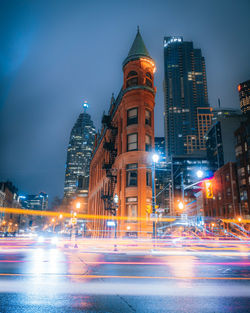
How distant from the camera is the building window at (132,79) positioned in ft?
117

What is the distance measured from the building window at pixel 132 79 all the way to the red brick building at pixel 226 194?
54.6 meters

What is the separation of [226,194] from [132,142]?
57.9 metres

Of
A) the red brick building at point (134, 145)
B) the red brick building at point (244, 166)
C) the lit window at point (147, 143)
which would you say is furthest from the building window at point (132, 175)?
the red brick building at point (244, 166)

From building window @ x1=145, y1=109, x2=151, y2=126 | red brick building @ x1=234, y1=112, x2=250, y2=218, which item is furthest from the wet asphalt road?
red brick building @ x1=234, y1=112, x2=250, y2=218

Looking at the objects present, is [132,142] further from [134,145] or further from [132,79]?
[132,79]

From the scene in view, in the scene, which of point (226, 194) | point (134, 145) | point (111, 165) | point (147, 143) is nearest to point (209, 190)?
point (147, 143)

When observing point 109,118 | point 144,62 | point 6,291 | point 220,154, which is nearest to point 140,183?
point 109,118

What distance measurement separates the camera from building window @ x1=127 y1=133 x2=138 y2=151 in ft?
111

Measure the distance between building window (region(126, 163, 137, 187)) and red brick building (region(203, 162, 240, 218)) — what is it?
53.0m

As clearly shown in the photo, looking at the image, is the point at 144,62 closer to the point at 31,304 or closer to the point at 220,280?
the point at 220,280

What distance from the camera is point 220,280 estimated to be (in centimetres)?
886

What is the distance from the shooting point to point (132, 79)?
3619 centimetres

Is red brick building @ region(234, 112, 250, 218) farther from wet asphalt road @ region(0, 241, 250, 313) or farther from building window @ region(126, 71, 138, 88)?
wet asphalt road @ region(0, 241, 250, 313)

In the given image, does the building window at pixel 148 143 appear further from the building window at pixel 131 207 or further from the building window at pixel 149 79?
the building window at pixel 149 79
